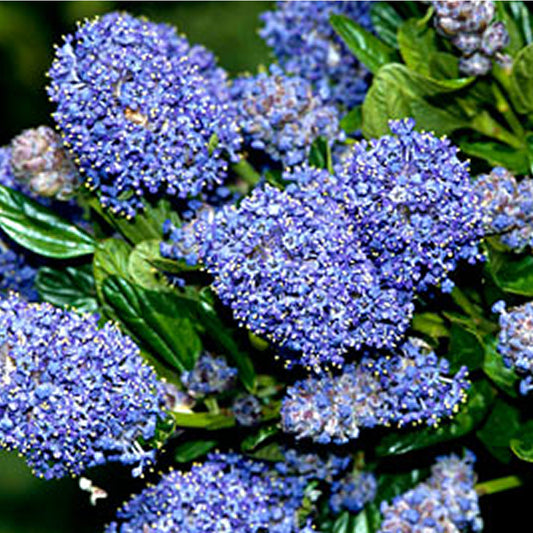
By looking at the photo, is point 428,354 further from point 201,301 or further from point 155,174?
point 155,174

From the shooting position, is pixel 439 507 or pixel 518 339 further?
pixel 439 507

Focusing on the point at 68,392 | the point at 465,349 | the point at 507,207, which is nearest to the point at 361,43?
the point at 507,207

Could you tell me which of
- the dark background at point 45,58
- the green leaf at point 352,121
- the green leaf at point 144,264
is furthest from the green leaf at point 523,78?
the dark background at point 45,58

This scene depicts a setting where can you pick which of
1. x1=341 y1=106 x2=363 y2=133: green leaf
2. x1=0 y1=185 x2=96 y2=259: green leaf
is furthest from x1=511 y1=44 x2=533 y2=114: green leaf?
x1=0 y1=185 x2=96 y2=259: green leaf

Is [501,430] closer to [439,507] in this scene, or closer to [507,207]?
[439,507]

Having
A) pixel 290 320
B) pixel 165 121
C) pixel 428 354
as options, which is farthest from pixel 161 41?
pixel 428 354

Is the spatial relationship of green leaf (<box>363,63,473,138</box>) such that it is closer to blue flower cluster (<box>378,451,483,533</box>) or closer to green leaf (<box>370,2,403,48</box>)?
green leaf (<box>370,2,403,48</box>)

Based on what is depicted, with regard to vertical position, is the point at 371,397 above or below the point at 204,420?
below
